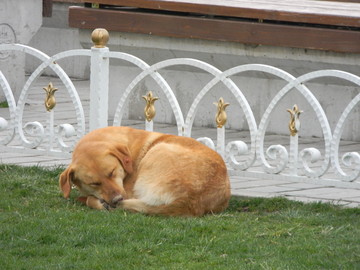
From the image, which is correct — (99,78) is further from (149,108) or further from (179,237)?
(179,237)

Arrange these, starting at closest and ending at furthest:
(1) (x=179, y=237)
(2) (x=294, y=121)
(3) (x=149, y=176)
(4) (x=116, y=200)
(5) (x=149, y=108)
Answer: (1) (x=179, y=237) → (4) (x=116, y=200) → (3) (x=149, y=176) → (2) (x=294, y=121) → (5) (x=149, y=108)

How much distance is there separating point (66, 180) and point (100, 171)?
0.95ft

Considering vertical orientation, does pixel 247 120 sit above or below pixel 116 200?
above

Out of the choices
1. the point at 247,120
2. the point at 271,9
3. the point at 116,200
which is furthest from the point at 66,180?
the point at 271,9

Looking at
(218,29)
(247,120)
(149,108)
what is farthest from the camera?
(218,29)

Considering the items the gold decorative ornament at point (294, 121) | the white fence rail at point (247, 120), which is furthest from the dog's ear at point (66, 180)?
the gold decorative ornament at point (294, 121)

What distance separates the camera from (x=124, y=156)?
22.3 ft

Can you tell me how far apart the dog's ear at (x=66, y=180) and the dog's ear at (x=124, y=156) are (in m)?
0.32

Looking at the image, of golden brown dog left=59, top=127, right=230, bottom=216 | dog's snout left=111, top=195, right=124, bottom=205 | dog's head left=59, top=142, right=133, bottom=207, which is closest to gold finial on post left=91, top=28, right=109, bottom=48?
golden brown dog left=59, top=127, right=230, bottom=216

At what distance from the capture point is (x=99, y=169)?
6.66 m

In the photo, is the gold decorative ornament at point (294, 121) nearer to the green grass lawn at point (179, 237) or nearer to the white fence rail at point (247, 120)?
the white fence rail at point (247, 120)

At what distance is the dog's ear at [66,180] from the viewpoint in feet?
22.1

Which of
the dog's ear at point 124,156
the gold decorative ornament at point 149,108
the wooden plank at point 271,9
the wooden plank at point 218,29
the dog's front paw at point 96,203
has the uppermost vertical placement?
the wooden plank at point 271,9

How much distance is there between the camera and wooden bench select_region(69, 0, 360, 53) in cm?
984
